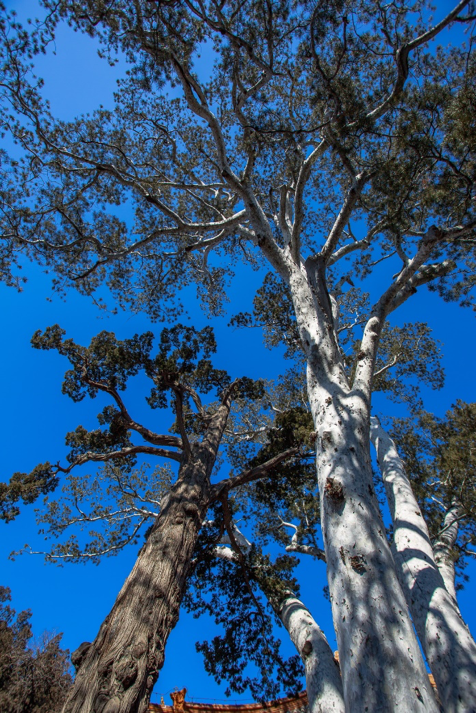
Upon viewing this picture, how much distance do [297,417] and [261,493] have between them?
5.99 feet

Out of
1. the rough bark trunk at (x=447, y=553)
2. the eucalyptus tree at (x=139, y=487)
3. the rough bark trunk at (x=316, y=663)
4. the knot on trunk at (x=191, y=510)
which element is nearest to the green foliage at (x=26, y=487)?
the eucalyptus tree at (x=139, y=487)

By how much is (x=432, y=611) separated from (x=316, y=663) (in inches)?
57.9

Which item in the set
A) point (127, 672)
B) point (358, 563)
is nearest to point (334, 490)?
point (358, 563)

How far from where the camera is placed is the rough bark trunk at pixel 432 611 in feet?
11.2

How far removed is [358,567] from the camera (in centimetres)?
275

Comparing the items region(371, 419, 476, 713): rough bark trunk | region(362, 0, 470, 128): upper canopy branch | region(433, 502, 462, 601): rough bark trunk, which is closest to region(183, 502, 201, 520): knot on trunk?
region(371, 419, 476, 713): rough bark trunk

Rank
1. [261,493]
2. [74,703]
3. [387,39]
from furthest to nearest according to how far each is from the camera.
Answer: [261,493] < [387,39] < [74,703]

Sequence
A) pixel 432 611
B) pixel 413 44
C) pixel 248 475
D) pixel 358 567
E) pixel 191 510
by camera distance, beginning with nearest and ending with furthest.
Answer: pixel 358 567 → pixel 432 611 → pixel 191 510 → pixel 413 44 → pixel 248 475

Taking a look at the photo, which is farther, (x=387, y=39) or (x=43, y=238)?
(x=43, y=238)

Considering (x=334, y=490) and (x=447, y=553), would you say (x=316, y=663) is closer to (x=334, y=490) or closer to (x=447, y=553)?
(x=334, y=490)

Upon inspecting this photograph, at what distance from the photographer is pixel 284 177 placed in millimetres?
8961

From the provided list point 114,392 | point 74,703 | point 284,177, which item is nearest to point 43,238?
point 114,392

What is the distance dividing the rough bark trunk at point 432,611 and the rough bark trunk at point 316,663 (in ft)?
3.39

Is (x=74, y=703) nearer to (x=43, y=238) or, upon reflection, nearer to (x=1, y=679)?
(x=43, y=238)
